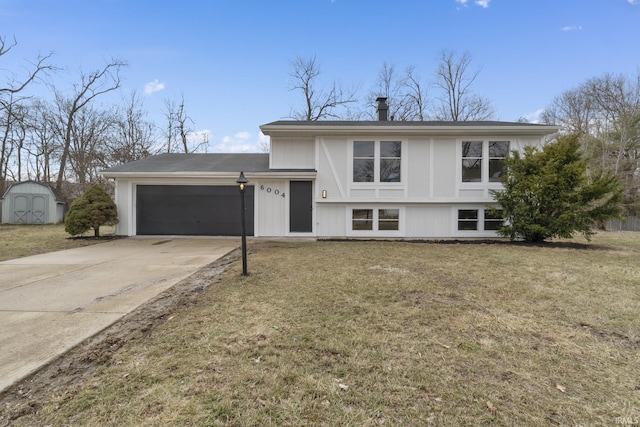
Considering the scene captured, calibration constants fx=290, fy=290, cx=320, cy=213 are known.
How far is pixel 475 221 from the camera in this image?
33.7ft

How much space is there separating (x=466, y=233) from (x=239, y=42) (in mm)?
12993

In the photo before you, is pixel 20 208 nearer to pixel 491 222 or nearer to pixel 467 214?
pixel 467 214

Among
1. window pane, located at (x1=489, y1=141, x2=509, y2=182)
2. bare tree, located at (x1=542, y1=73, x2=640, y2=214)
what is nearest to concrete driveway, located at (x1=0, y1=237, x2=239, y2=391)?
window pane, located at (x1=489, y1=141, x2=509, y2=182)

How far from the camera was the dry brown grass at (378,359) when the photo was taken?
1.81 meters

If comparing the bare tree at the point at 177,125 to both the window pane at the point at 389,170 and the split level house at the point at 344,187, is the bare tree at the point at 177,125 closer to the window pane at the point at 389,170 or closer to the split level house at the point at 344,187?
the split level house at the point at 344,187

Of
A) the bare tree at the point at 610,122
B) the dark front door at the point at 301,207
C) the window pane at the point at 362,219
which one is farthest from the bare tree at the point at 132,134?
the bare tree at the point at 610,122

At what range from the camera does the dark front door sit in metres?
10.3

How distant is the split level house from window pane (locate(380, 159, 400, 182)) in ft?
0.11

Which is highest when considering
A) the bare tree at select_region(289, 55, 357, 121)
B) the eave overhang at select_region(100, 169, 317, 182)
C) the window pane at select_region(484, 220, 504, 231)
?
the bare tree at select_region(289, 55, 357, 121)

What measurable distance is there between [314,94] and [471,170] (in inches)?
611

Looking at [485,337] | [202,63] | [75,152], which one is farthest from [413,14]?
[75,152]

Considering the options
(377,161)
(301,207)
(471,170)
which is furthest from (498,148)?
(301,207)

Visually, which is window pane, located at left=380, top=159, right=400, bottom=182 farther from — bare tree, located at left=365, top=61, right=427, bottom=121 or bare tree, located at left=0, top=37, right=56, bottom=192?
bare tree, located at left=0, top=37, right=56, bottom=192

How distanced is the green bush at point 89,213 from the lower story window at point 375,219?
848cm
